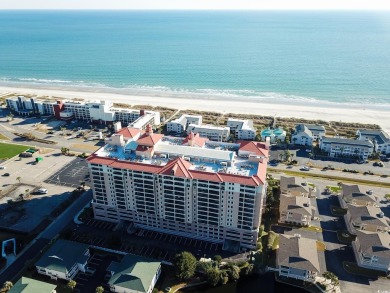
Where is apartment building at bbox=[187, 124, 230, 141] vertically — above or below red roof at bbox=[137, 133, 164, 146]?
below

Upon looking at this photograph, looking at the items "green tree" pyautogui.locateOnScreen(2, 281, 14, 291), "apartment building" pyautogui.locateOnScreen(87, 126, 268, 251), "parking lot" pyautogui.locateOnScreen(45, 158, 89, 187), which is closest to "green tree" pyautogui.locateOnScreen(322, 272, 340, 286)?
"apartment building" pyautogui.locateOnScreen(87, 126, 268, 251)

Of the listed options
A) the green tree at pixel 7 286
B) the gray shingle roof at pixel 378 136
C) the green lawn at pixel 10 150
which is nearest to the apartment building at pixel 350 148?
the gray shingle roof at pixel 378 136

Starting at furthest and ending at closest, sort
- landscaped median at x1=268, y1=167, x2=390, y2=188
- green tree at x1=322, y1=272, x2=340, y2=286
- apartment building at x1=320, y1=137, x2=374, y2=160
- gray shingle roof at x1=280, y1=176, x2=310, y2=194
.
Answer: apartment building at x1=320, y1=137, x2=374, y2=160, landscaped median at x1=268, y1=167, x2=390, y2=188, gray shingle roof at x1=280, y1=176, x2=310, y2=194, green tree at x1=322, y1=272, x2=340, y2=286

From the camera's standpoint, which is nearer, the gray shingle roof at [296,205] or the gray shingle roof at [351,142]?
the gray shingle roof at [296,205]

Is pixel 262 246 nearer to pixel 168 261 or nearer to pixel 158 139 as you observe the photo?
pixel 168 261

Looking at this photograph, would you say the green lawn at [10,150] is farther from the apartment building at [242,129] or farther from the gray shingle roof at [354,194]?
the gray shingle roof at [354,194]

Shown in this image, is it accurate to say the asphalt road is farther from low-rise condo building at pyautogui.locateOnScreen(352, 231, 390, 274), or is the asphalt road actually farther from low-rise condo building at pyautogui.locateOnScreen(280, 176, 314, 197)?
low-rise condo building at pyautogui.locateOnScreen(352, 231, 390, 274)
